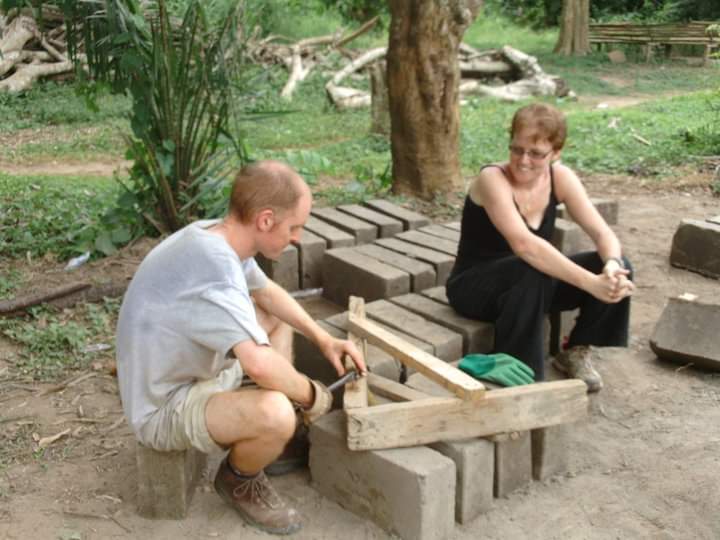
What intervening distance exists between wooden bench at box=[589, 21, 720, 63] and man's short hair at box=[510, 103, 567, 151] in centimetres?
1625

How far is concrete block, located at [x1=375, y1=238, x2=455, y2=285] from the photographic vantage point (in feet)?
13.6

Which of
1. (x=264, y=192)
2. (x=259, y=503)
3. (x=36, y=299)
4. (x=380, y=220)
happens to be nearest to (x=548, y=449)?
(x=259, y=503)

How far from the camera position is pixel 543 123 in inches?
129

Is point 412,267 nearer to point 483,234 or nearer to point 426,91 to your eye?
point 483,234

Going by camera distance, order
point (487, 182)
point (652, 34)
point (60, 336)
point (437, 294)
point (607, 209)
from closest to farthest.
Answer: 1. point (487, 182)
2. point (437, 294)
3. point (60, 336)
4. point (607, 209)
5. point (652, 34)

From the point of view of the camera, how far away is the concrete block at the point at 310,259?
4441mm

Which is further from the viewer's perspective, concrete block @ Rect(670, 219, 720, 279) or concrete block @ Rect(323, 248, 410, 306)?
concrete block @ Rect(670, 219, 720, 279)

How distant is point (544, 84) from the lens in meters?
14.2

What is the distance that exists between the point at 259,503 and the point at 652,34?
61.3 feet

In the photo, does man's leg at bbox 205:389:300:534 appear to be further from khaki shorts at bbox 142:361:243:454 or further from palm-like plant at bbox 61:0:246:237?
palm-like plant at bbox 61:0:246:237

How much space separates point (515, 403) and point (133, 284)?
4.14ft

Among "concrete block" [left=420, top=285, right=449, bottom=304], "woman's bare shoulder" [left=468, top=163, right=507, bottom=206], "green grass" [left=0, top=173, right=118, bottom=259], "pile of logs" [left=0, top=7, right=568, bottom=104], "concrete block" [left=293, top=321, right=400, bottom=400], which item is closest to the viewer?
"concrete block" [left=293, top=321, right=400, bottom=400]

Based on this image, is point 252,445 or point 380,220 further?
point 380,220

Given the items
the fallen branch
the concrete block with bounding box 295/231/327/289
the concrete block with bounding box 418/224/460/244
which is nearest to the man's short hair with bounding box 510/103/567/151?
the concrete block with bounding box 418/224/460/244
